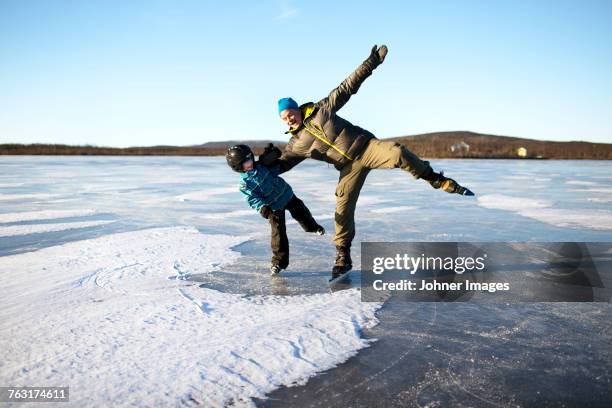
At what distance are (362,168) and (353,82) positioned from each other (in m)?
0.73

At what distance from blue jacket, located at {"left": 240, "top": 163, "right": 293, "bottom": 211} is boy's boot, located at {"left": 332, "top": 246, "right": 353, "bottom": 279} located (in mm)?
646

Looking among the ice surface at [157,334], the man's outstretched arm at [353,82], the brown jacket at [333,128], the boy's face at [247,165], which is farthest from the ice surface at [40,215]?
the man's outstretched arm at [353,82]

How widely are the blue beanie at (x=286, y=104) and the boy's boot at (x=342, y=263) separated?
128cm

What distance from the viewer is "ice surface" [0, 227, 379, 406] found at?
6.88ft

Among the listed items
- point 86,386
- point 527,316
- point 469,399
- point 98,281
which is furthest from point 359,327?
point 98,281

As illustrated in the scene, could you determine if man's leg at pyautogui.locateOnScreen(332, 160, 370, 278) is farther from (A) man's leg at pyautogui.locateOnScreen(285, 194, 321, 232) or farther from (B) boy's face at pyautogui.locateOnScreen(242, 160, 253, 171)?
(B) boy's face at pyautogui.locateOnScreen(242, 160, 253, 171)

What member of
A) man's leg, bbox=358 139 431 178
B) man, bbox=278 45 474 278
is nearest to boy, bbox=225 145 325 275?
man, bbox=278 45 474 278

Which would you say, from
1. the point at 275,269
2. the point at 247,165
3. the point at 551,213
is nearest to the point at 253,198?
the point at 247,165

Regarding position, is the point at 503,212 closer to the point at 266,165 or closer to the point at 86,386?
the point at 266,165

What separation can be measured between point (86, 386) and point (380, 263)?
288cm

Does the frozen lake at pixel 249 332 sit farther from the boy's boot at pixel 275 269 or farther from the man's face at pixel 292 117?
the man's face at pixel 292 117

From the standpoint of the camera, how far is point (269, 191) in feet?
12.5

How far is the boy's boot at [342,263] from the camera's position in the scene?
385 cm

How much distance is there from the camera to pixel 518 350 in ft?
8.01
